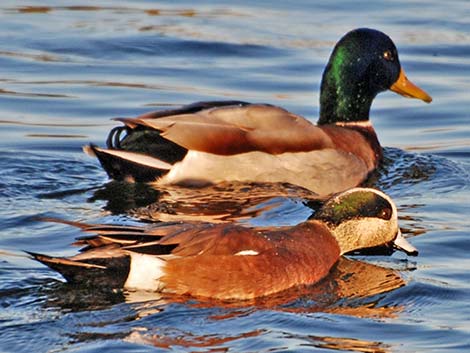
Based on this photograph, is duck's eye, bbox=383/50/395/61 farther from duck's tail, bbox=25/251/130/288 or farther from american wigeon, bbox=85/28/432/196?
duck's tail, bbox=25/251/130/288

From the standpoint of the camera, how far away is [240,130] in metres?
10.7

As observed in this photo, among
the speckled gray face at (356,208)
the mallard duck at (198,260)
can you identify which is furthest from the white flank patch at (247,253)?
the speckled gray face at (356,208)

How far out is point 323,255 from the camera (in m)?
8.26

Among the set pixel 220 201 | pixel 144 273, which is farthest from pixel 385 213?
pixel 220 201

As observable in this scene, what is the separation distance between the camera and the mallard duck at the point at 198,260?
756cm

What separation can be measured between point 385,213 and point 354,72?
11.6ft

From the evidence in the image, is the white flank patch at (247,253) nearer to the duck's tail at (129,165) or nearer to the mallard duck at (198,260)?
the mallard duck at (198,260)

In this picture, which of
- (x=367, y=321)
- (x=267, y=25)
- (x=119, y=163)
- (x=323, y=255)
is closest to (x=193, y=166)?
(x=119, y=163)

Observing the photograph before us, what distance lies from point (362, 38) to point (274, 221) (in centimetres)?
269

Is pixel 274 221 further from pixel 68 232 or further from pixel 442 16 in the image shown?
pixel 442 16

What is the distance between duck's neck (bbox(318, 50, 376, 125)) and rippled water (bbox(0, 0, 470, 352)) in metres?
0.48

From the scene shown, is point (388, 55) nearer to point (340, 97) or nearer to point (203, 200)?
point (340, 97)

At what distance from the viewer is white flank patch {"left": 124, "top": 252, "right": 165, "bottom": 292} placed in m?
7.56

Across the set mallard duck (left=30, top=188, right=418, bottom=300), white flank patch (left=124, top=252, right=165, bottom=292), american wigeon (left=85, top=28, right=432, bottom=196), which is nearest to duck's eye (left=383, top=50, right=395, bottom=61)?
american wigeon (left=85, top=28, right=432, bottom=196)
